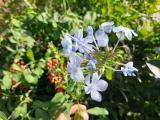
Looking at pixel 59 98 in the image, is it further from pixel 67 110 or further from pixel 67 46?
pixel 67 46

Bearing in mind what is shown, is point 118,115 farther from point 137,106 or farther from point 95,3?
point 95,3

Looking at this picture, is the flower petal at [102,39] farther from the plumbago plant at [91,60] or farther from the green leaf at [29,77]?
the green leaf at [29,77]

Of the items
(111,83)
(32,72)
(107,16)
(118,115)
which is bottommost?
(118,115)

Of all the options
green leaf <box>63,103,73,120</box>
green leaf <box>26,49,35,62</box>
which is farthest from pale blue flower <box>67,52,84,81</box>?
green leaf <box>26,49,35,62</box>

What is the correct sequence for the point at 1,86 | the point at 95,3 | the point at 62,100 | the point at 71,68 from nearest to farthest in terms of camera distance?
the point at 71,68 → the point at 62,100 → the point at 1,86 → the point at 95,3

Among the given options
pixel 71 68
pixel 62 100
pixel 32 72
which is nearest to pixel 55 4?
pixel 32 72
